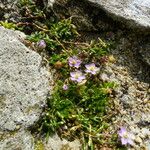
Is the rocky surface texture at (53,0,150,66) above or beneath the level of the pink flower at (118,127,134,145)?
above

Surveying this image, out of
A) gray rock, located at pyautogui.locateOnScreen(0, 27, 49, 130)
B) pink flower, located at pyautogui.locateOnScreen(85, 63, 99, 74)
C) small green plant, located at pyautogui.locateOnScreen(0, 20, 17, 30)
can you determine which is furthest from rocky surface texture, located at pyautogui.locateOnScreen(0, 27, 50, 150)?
pink flower, located at pyautogui.locateOnScreen(85, 63, 99, 74)

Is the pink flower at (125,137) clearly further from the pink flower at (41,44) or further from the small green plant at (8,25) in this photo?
the small green plant at (8,25)

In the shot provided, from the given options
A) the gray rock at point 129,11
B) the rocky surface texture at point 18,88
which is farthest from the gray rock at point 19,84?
the gray rock at point 129,11

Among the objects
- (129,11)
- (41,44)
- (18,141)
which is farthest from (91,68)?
(18,141)

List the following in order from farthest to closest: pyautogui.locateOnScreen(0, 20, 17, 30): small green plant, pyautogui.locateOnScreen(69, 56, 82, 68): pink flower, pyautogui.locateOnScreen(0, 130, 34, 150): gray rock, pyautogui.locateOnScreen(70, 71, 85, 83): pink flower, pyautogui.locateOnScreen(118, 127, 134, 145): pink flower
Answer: pyautogui.locateOnScreen(0, 20, 17, 30): small green plant < pyautogui.locateOnScreen(69, 56, 82, 68): pink flower < pyautogui.locateOnScreen(70, 71, 85, 83): pink flower < pyautogui.locateOnScreen(118, 127, 134, 145): pink flower < pyautogui.locateOnScreen(0, 130, 34, 150): gray rock

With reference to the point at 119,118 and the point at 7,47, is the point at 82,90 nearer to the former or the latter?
the point at 119,118

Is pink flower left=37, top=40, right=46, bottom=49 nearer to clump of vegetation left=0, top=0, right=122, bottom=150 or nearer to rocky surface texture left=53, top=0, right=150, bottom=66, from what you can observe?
clump of vegetation left=0, top=0, right=122, bottom=150

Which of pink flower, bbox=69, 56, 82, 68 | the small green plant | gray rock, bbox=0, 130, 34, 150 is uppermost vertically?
the small green plant
